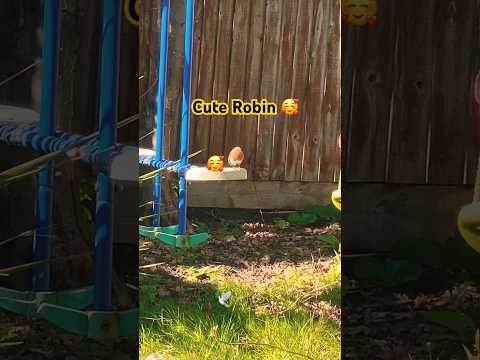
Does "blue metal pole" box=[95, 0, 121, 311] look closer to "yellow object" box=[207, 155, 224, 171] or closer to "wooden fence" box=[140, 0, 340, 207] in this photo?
"wooden fence" box=[140, 0, 340, 207]

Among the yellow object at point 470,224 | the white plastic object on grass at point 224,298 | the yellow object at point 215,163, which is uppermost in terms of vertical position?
the yellow object at point 215,163

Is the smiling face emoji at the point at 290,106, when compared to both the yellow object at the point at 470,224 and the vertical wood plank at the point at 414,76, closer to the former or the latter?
the vertical wood plank at the point at 414,76

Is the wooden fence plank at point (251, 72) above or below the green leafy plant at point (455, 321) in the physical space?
above

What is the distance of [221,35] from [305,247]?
2.36ft

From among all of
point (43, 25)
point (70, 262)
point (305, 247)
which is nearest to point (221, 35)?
point (43, 25)

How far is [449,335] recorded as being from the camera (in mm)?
2156

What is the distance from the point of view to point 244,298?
84.8 inches

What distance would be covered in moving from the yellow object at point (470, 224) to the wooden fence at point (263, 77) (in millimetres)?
426

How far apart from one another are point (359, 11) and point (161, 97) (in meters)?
0.67

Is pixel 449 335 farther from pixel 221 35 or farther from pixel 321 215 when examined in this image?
pixel 221 35

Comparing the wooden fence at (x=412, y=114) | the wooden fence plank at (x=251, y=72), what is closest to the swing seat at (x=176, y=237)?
the wooden fence plank at (x=251, y=72)

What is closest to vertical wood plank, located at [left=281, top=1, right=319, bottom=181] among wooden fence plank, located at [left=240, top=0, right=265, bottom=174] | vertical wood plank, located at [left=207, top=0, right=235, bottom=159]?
wooden fence plank, located at [left=240, top=0, right=265, bottom=174]

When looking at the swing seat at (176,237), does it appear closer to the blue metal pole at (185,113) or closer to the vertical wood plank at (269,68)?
the blue metal pole at (185,113)

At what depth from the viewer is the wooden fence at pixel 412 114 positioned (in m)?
2.13
